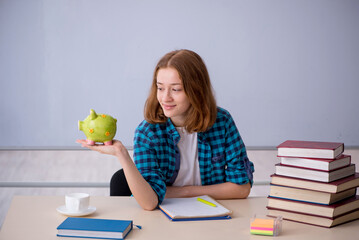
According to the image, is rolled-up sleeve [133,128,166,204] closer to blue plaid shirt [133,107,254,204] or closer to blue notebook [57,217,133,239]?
blue plaid shirt [133,107,254,204]

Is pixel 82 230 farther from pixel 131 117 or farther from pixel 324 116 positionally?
pixel 324 116

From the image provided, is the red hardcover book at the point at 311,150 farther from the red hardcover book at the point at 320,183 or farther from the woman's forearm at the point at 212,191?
the woman's forearm at the point at 212,191

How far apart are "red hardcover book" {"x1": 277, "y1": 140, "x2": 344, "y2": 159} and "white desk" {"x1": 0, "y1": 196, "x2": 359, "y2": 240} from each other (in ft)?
0.73

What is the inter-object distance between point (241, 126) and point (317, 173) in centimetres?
263

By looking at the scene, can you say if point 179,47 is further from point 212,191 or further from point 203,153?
point 212,191

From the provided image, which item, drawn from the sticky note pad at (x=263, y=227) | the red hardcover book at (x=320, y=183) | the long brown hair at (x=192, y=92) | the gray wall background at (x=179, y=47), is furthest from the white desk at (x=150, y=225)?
the gray wall background at (x=179, y=47)

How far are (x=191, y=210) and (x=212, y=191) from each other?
0.83ft

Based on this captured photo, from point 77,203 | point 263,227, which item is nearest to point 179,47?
point 77,203

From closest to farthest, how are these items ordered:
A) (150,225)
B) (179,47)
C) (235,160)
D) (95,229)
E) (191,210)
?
(95,229) < (150,225) < (191,210) < (235,160) < (179,47)

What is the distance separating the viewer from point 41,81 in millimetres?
3840

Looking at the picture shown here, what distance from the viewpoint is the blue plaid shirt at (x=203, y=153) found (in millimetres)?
1749

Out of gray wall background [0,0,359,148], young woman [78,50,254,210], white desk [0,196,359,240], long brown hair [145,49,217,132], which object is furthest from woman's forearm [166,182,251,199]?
gray wall background [0,0,359,148]

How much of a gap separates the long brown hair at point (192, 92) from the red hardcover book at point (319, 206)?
45 centimetres

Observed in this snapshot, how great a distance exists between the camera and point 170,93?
5.48 feet
